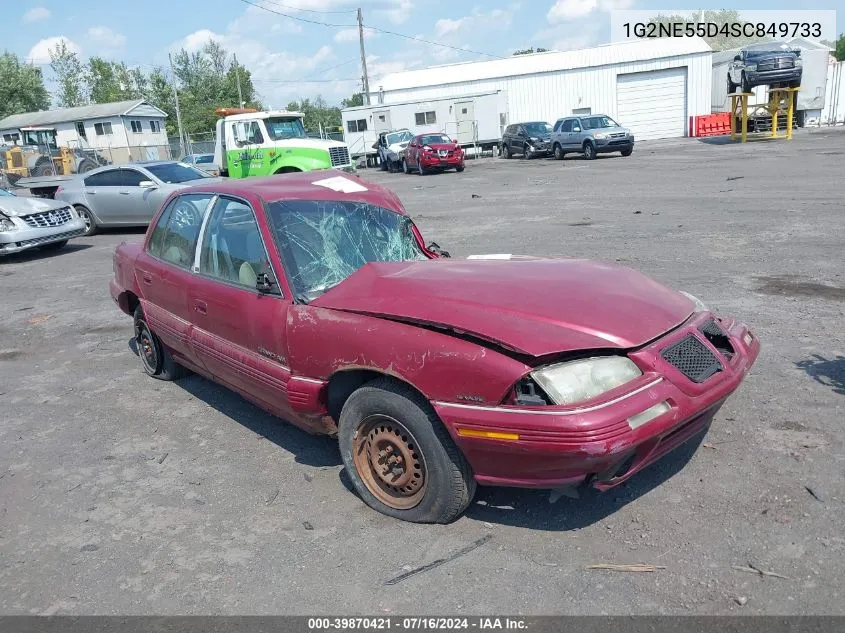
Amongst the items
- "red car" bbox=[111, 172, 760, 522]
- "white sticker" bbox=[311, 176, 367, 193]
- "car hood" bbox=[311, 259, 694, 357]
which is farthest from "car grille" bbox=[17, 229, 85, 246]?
"car hood" bbox=[311, 259, 694, 357]

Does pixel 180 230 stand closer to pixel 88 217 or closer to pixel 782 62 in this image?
pixel 88 217

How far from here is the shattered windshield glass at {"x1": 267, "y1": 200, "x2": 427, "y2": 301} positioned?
3.93 metres

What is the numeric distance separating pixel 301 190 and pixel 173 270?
3.95ft

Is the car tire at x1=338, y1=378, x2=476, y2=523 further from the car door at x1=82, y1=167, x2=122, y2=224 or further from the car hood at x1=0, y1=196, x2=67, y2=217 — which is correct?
the car door at x1=82, y1=167, x2=122, y2=224

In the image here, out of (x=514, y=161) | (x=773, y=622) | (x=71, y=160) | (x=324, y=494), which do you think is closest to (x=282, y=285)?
(x=324, y=494)

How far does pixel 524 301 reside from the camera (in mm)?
3221

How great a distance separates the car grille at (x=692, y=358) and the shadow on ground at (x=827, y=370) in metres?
1.79

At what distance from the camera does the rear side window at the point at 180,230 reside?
4750mm

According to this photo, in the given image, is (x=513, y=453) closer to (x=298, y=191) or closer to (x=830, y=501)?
(x=830, y=501)

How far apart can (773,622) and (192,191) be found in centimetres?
430

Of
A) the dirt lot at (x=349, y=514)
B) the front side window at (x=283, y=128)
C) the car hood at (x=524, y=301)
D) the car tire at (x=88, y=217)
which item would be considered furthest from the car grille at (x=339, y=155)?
the car hood at (x=524, y=301)

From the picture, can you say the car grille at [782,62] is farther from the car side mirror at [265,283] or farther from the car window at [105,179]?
the car side mirror at [265,283]

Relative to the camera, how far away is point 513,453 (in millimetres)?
2906

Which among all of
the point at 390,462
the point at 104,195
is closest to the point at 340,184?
the point at 390,462
